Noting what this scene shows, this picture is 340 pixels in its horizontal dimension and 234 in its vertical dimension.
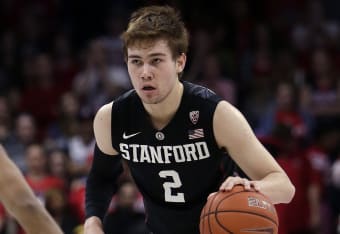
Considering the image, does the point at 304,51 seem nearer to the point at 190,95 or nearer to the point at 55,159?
the point at 55,159

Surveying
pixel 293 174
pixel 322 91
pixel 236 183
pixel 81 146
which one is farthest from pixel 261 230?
pixel 322 91

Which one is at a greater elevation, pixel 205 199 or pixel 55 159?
pixel 205 199

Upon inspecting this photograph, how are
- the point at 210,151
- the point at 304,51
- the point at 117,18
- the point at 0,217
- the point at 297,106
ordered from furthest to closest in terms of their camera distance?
1. the point at 117,18
2. the point at 304,51
3. the point at 297,106
4. the point at 0,217
5. the point at 210,151

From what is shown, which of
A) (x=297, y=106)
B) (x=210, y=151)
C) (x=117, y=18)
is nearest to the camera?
(x=210, y=151)

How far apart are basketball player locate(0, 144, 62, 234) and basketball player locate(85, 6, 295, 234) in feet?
5.43

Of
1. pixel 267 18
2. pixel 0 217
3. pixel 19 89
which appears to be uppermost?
pixel 267 18

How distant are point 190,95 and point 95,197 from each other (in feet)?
2.69

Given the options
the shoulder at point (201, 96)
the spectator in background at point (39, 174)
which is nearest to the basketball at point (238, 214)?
Result: the shoulder at point (201, 96)

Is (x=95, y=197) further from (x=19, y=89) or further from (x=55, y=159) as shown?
(x=19, y=89)

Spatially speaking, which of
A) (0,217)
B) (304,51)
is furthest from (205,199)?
(304,51)

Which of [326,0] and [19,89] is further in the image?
[326,0]

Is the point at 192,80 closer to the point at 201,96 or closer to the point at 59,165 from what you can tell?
the point at 59,165

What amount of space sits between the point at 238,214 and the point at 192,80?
6.34 meters

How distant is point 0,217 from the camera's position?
8312 millimetres
